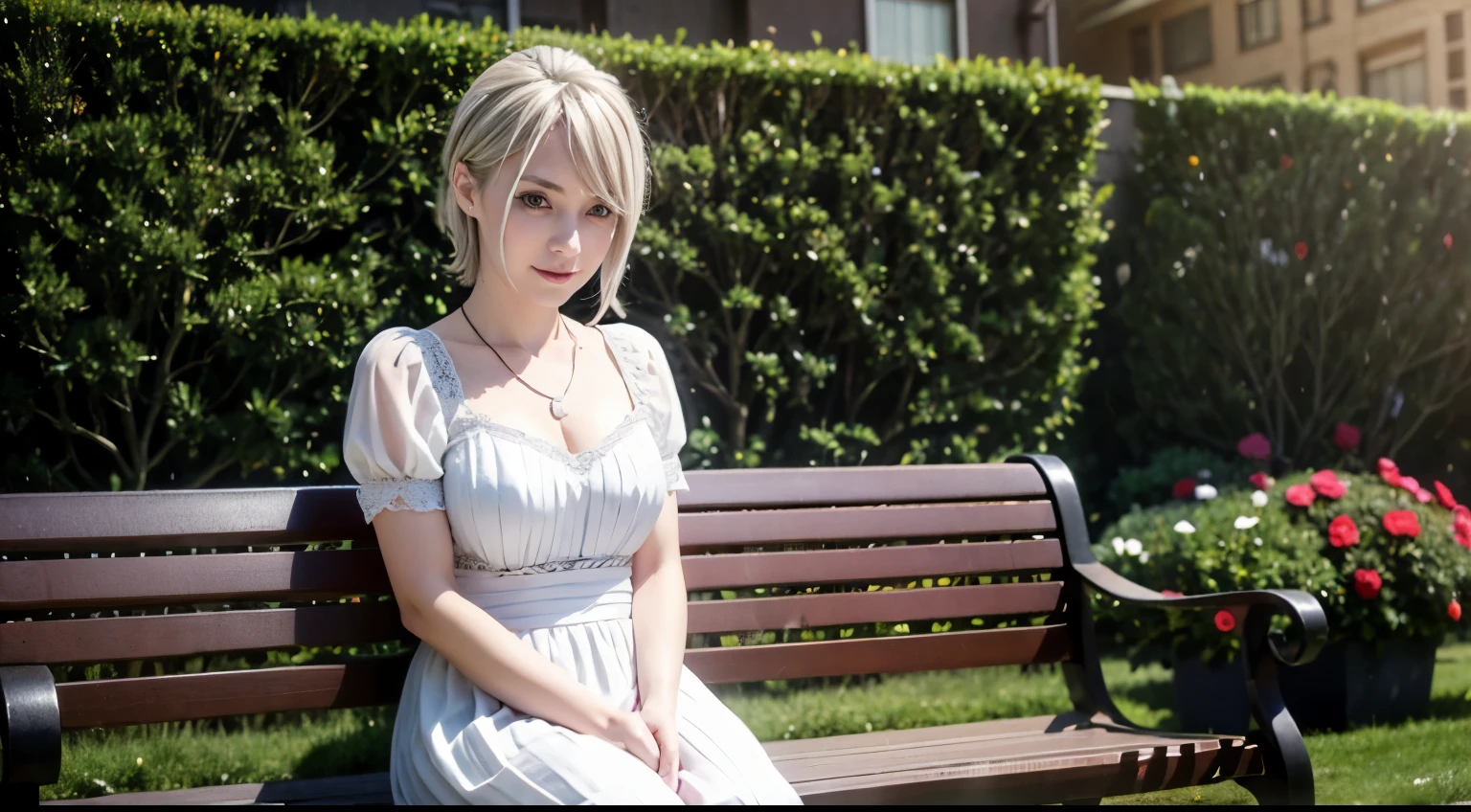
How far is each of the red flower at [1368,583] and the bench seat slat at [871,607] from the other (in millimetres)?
1923

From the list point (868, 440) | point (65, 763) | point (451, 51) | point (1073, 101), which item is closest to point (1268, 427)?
point (1073, 101)

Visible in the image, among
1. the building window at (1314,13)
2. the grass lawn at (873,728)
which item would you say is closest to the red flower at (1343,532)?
the grass lawn at (873,728)

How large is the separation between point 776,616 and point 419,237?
254 cm

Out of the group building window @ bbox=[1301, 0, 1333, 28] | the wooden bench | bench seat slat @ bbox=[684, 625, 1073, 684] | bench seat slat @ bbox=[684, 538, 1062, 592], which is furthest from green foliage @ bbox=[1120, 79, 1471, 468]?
building window @ bbox=[1301, 0, 1333, 28]

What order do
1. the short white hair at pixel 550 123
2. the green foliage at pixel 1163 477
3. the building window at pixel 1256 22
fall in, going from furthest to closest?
the building window at pixel 1256 22 → the green foliage at pixel 1163 477 → the short white hair at pixel 550 123

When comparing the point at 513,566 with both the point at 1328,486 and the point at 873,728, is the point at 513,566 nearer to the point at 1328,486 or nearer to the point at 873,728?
the point at 873,728

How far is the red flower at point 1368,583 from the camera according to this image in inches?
191

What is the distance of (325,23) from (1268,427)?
5.73m

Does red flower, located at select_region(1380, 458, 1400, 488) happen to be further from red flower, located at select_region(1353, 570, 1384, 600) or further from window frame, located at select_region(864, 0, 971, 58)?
window frame, located at select_region(864, 0, 971, 58)

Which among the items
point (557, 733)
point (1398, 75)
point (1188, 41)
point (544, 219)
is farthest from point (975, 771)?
point (1188, 41)

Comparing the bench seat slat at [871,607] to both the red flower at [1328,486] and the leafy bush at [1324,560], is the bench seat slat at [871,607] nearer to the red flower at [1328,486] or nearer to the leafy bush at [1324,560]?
the leafy bush at [1324,560]

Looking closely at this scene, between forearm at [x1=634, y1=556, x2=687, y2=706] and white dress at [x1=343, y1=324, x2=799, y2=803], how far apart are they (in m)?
0.03

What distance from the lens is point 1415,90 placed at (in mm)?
22109

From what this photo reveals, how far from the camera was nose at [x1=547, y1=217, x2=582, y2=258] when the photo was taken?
98.6 inches
